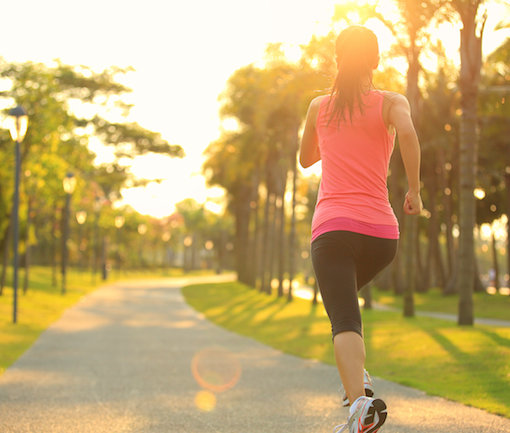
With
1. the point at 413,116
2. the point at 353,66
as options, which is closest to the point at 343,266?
the point at 353,66

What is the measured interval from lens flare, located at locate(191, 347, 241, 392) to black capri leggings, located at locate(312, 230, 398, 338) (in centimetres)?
385

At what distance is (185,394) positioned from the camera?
682 centimetres

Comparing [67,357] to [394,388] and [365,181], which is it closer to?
[394,388]

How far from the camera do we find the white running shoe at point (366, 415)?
10.7 feet

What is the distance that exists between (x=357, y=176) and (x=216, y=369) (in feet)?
18.9

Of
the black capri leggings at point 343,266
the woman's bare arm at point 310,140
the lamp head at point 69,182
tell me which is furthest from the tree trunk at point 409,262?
the black capri leggings at point 343,266

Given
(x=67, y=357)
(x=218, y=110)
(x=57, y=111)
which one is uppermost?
(x=218, y=110)

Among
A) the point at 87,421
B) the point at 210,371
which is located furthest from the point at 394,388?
the point at 87,421

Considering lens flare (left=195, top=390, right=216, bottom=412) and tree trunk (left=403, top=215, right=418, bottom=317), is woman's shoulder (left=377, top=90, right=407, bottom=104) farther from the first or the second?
tree trunk (left=403, top=215, right=418, bottom=317)

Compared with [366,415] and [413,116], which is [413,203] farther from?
[413,116]

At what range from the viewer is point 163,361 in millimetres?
9812

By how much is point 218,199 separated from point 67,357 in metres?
43.7

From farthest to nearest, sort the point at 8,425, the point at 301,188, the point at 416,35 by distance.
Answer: the point at 301,188
the point at 416,35
the point at 8,425

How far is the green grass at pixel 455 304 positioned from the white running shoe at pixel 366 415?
2043 cm
